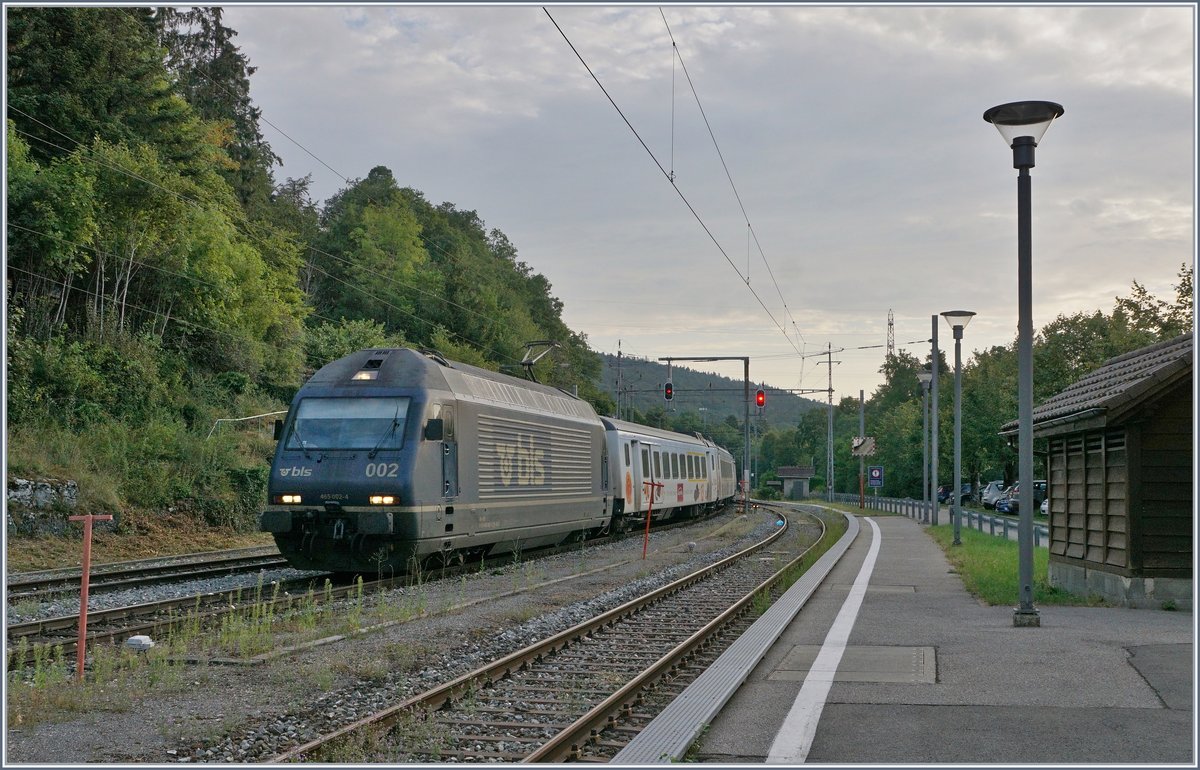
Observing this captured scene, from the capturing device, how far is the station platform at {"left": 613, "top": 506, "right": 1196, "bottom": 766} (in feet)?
21.5

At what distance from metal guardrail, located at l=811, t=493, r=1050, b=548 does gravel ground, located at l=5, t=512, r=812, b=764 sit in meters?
8.90

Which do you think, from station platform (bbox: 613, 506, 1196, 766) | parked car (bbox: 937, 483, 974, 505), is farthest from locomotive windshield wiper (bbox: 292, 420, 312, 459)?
parked car (bbox: 937, 483, 974, 505)

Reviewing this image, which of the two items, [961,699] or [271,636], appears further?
[271,636]

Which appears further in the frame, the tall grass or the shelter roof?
the tall grass

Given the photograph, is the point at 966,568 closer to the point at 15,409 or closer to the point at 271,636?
the point at 271,636

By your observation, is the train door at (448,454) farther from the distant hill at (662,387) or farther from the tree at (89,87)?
the distant hill at (662,387)

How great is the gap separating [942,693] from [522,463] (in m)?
12.1

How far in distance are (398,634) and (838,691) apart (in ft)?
16.1

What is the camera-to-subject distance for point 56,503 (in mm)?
21188

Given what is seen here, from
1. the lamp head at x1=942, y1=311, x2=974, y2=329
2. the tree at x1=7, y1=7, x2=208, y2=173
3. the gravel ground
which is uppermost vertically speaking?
the tree at x1=7, y1=7, x2=208, y2=173

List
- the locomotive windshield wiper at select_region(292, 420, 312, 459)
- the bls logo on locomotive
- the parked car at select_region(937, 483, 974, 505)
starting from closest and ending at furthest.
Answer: the locomotive windshield wiper at select_region(292, 420, 312, 459), the bls logo on locomotive, the parked car at select_region(937, 483, 974, 505)

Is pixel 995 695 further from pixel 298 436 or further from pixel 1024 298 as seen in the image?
pixel 298 436

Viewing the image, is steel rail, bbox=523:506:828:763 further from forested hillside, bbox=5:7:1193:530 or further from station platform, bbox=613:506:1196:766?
forested hillside, bbox=5:7:1193:530

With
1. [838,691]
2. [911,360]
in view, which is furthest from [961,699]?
[911,360]
